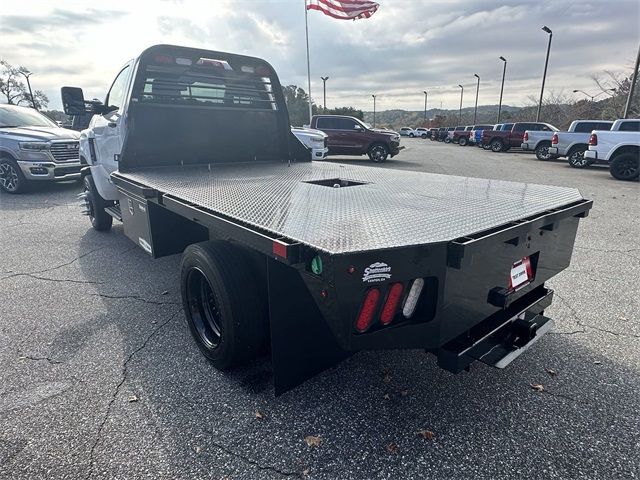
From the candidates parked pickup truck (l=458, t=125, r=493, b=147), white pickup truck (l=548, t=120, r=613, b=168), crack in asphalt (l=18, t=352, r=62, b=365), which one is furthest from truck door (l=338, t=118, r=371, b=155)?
parked pickup truck (l=458, t=125, r=493, b=147)

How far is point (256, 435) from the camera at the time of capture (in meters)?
2.18

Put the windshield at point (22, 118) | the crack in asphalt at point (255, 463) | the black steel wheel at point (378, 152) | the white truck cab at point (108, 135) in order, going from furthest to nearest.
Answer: the black steel wheel at point (378, 152) → the windshield at point (22, 118) → the white truck cab at point (108, 135) → the crack in asphalt at point (255, 463)

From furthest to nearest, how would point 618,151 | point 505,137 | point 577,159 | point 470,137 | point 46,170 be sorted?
point 470,137 < point 505,137 < point 577,159 < point 618,151 < point 46,170

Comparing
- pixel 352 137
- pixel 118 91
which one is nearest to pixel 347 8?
pixel 352 137

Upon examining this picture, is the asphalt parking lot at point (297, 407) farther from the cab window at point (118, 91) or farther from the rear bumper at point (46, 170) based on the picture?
the rear bumper at point (46, 170)

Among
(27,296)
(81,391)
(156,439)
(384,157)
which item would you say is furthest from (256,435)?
(384,157)

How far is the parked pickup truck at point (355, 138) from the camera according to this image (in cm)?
1655

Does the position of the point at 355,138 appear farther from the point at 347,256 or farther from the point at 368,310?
the point at 347,256

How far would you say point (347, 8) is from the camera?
1883 cm

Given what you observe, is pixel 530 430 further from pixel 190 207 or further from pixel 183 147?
pixel 183 147

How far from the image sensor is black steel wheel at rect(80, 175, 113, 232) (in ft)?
19.0

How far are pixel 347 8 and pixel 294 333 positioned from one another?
66.5ft

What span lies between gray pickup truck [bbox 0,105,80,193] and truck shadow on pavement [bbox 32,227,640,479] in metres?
7.71

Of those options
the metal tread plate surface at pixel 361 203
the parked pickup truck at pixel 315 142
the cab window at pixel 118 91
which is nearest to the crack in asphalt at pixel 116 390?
the metal tread plate surface at pixel 361 203
